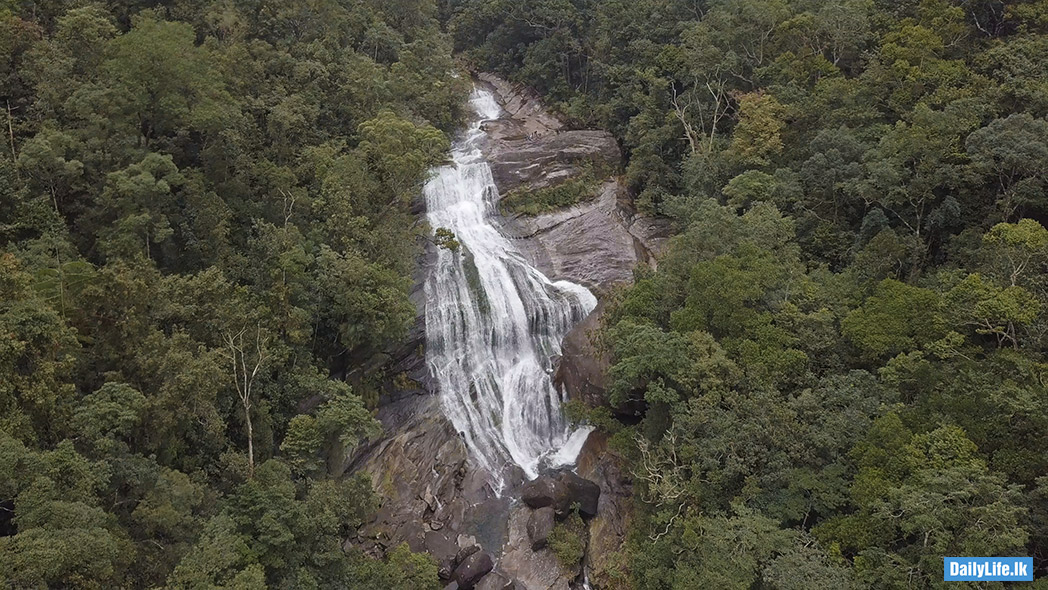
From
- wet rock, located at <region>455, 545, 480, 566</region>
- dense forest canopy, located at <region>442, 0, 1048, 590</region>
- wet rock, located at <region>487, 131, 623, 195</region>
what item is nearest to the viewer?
dense forest canopy, located at <region>442, 0, 1048, 590</region>

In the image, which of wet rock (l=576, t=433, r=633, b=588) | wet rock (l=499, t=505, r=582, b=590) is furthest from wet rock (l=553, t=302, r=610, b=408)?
wet rock (l=499, t=505, r=582, b=590)

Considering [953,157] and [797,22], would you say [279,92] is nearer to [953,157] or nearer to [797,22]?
[797,22]

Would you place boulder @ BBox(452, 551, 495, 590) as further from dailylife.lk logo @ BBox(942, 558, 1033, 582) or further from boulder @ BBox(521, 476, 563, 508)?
dailylife.lk logo @ BBox(942, 558, 1033, 582)

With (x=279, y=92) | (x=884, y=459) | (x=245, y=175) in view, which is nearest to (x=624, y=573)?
(x=884, y=459)

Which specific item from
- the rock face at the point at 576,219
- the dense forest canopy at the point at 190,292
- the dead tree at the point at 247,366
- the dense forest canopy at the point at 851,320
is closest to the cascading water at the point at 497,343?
the rock face at the point at 576,219

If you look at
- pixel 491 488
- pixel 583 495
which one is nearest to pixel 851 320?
pixel 583 495

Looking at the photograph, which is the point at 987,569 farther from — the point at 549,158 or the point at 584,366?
the point at 549,158
